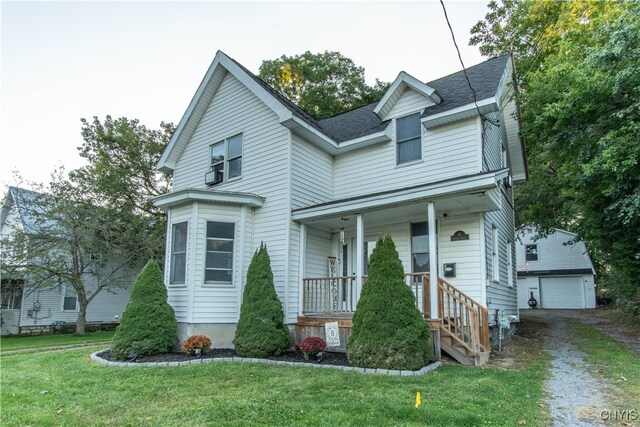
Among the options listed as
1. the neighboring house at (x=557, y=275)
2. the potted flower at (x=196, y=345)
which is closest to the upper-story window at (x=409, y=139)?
the potted flower at (x=196, y=345)

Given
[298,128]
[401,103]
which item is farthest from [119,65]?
[401,103]

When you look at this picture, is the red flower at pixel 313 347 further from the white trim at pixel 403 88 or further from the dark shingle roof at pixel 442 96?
the white trim at pixel 403 88

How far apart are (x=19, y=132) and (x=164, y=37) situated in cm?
548

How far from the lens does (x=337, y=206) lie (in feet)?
30.2

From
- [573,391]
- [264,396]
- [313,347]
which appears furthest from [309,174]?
[573,391]

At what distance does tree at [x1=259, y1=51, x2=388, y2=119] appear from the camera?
26219 millimetres

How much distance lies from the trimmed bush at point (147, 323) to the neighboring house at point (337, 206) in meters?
0.62

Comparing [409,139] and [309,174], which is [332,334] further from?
[409,139]

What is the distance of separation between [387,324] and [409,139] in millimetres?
5415

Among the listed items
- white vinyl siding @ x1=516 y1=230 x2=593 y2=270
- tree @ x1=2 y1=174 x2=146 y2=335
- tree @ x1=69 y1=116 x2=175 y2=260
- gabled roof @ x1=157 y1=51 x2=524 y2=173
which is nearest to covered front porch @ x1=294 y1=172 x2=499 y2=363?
gabled roof @ x1=157 y1=51 x2=524 y2=173

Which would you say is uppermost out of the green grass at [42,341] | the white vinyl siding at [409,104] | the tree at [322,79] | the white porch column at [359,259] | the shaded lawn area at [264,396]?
the tree at [322,79]

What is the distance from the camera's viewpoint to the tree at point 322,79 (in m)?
26.2

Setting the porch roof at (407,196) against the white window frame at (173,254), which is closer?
the porch roof at (407,196)

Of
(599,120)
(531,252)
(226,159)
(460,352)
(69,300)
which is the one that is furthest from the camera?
(531,252)
